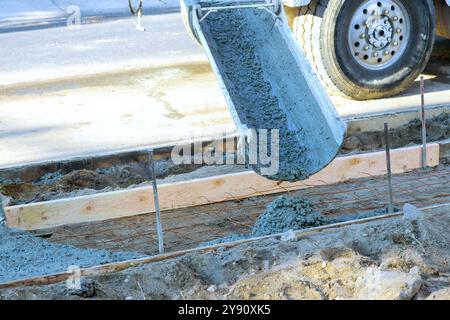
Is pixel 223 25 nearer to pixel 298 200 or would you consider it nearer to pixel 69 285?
pixel 298 200


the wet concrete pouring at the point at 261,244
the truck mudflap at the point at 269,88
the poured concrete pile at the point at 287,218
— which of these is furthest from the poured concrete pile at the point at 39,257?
the truck mudflap at the point at 269,88

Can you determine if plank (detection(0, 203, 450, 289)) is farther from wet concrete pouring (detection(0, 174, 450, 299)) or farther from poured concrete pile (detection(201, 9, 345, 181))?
poured concrete pile (detection(201, 9, 345, 181))

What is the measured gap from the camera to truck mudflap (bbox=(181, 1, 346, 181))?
5.65m

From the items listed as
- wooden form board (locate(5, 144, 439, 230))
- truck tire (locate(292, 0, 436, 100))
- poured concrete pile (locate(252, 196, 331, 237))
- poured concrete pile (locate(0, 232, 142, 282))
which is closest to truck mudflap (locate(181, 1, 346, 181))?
poured concrete pile (locate(252, 196, 331, 237))

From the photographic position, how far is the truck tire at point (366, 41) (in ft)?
27.3

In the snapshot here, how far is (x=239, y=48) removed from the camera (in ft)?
22.1

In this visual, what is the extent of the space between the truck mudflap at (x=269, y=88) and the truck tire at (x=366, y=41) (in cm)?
161

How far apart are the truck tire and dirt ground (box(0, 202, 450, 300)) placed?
12.3 ft

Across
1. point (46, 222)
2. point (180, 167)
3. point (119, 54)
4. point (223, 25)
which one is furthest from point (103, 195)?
point (119, 54)

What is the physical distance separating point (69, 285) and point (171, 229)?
1.36 meters

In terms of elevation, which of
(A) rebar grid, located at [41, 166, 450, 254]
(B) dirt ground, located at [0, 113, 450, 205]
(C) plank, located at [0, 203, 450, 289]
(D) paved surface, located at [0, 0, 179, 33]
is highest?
(D) paved surface, located at [0, 0, 179, 33]

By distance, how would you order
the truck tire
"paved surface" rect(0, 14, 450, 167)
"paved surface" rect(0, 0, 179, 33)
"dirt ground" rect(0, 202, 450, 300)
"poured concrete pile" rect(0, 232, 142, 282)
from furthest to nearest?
"paved surface" rect(0, 0, 179, 33)
the truck tire
"paved surface" rect(0, 14, 450, 167)
"poured concrete pile" rect(0, 232, 142, 282)
"dirt ground" rect(0, 202, 450, 300)

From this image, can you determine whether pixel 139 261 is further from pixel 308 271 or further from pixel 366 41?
pixel 366 41

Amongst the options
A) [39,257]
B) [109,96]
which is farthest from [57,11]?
[39,257]
